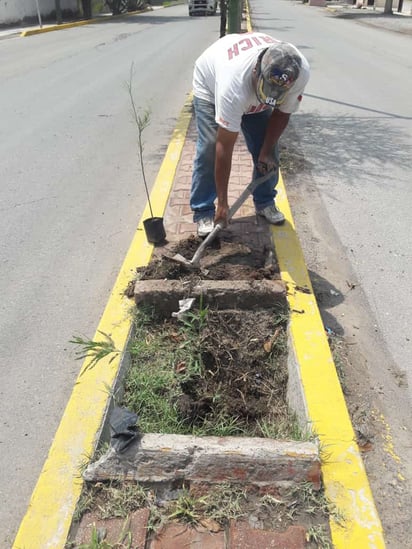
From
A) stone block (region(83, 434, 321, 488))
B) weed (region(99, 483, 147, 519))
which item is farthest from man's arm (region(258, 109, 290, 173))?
weed (region(99, 483, 147, 519))

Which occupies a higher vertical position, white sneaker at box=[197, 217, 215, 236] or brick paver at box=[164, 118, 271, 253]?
white sneaker at box=[197, 217, 215, 236]

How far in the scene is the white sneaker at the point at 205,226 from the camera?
3.57m

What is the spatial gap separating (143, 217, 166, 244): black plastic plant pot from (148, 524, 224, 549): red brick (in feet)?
6.97

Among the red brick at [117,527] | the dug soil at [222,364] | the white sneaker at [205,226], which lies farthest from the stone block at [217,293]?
the red brick at [117,527]

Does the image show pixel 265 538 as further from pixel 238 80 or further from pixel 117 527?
pixel 238 80

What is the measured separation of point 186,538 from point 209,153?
8.10ft

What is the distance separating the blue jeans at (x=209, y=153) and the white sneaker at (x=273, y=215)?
0.04m

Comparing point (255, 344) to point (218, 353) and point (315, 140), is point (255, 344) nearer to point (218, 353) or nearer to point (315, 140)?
point (218, 353)

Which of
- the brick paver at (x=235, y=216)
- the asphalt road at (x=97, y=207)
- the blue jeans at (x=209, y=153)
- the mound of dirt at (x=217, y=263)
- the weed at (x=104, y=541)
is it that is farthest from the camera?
the brick paver at (x=235, y=216)

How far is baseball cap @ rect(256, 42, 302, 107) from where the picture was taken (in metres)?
2.46

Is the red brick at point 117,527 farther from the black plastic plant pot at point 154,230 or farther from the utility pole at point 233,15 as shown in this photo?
the utility pole at point 233,15

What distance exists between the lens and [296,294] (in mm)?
2932

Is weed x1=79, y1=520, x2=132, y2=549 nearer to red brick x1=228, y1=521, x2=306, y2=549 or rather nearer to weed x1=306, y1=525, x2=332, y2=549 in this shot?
red brick x1=228, y1=521, x2=306, y2=549

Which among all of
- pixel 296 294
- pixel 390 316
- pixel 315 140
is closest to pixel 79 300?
pixel 296 294
